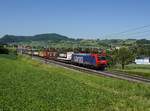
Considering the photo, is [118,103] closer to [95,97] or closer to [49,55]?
[95,97]

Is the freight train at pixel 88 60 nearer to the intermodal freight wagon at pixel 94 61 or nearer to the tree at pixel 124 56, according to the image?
the intermodal freight wagon at pixel 94 61

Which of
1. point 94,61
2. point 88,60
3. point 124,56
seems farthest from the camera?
point 124,56

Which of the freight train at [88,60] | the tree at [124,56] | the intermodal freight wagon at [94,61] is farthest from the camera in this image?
the tree at [124,56]

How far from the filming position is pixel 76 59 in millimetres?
96500

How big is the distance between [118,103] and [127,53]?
99703 mm

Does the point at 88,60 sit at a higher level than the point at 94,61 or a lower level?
lower

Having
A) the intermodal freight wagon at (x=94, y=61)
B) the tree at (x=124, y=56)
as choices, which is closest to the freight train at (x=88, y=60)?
the intermodal freight wagon at (x=94, y=61)

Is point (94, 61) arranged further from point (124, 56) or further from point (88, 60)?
point (124, 56)

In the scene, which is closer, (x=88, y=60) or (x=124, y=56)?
(x=88, y=60)

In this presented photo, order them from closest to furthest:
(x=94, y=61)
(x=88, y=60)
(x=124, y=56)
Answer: (x=94, y=61), (x=88, y=60), (x=124, y=56)

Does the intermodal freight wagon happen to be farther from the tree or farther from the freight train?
the tree

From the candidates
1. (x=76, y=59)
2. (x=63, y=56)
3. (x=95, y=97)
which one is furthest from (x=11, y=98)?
(x=63, y=56)

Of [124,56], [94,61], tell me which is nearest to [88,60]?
[94,61]

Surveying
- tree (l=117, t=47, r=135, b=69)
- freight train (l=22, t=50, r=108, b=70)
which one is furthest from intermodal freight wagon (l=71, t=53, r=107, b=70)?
tree (l=117, t=47, r=135, b=69)
